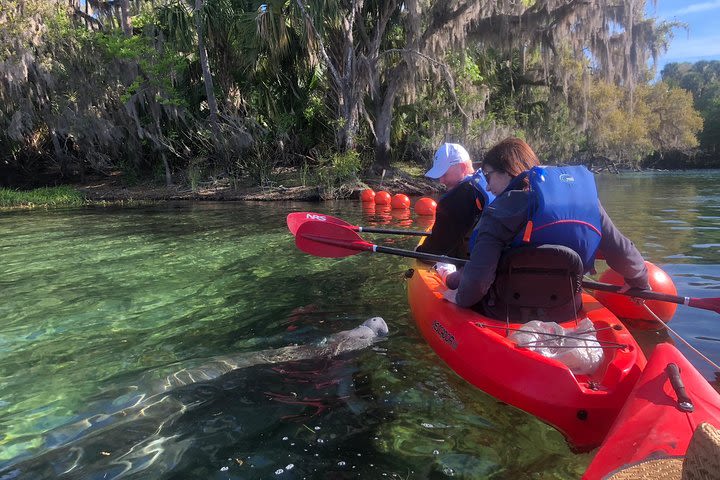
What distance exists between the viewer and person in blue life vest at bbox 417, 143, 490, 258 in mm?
3979

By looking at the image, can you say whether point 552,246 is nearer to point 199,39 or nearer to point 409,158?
point 199,39

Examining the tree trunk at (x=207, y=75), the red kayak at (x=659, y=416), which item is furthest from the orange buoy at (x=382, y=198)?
the red kayak at (x=659, y=416)

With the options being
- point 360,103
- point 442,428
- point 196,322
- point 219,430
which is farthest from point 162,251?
point 360,103

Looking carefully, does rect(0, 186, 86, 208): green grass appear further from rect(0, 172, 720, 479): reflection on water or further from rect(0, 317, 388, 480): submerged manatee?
rect(0, 317, 388, 480): submerged manatee

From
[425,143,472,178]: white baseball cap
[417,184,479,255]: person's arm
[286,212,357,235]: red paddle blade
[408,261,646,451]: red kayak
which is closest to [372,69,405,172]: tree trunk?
[286,212,357,235]: red paddle blade

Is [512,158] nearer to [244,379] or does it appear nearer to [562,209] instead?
[562,209]

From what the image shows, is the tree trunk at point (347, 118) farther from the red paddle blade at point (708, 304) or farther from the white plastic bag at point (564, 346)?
the white plastic bag at point (564, 346)

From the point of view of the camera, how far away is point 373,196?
14.9 meters

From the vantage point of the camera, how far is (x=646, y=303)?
3.98 metres

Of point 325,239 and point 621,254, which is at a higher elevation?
point 621,254

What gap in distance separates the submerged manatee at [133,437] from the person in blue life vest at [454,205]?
5.44 feet

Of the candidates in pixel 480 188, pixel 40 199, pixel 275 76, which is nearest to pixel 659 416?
pixel 480 188

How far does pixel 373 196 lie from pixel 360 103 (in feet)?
15.0

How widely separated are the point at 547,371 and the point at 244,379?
1990 millimetres
